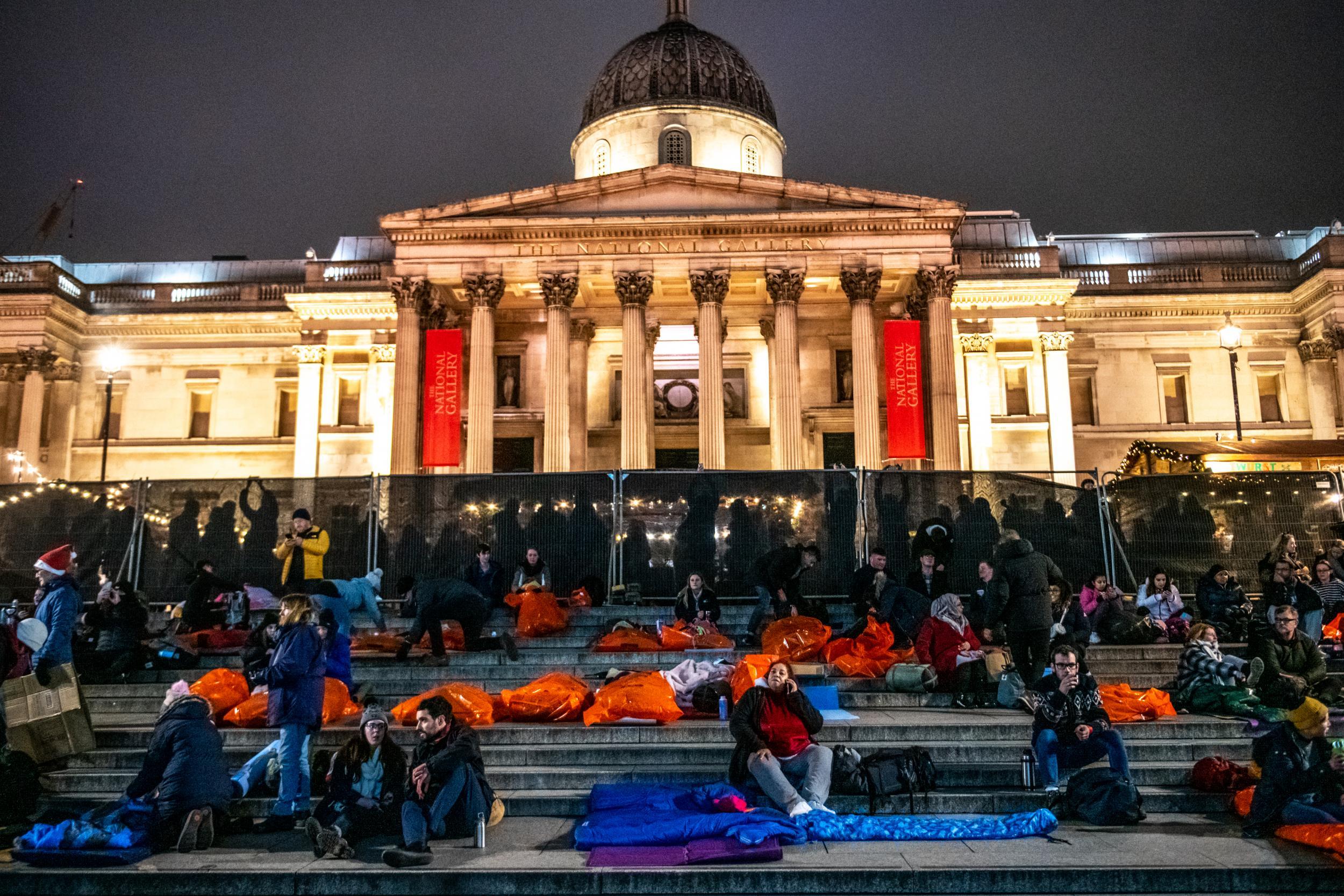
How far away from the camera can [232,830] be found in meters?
7.85

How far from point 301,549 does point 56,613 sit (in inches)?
142

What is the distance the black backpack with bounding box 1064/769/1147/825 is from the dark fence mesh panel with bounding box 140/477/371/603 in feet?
37.5

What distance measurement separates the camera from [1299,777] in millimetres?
7230

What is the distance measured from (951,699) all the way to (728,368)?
2477cm

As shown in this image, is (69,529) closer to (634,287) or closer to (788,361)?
(634,287)

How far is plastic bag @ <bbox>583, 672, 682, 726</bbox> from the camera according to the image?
9781mm

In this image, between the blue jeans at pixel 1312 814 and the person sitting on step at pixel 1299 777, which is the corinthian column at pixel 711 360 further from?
the blue jeans at pixel 1312 814

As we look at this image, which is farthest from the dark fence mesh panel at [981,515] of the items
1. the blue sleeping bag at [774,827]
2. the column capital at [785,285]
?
the column capital at [785,285]

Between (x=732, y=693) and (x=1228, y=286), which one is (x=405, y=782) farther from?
(x=1228, y=286)

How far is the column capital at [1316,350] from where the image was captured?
118ft

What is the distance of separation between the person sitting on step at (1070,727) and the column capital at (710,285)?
2258 centimetres

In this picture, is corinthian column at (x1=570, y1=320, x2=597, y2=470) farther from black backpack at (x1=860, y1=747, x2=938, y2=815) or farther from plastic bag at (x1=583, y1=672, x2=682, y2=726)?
black backpack at (x1=860, y1=747, x2=938, y2=815)

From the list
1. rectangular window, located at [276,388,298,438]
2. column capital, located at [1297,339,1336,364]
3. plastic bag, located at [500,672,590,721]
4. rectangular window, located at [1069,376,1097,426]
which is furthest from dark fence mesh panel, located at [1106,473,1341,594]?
rectangular window, located at [276,388,298,438]

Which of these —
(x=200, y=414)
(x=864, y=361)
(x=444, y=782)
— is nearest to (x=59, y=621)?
(x=444, y=782)
